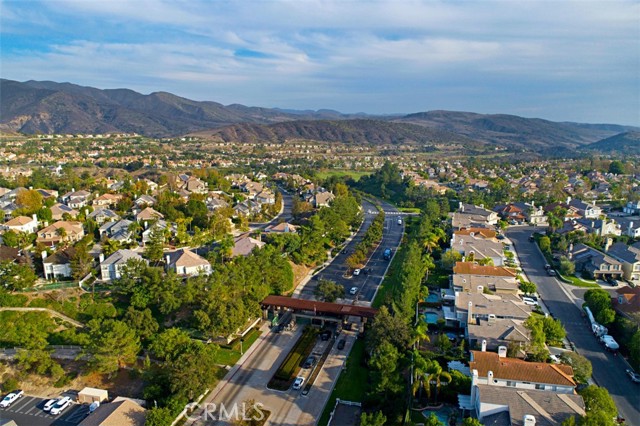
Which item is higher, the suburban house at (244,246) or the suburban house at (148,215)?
the suburban house at (148,215)

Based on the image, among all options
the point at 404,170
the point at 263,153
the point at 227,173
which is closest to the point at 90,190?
the point at 227,173

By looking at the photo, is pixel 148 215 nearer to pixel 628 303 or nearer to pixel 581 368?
pixel 581 368

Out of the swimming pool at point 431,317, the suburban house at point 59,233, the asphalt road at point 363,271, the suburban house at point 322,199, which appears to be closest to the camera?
the swimming pool at point 431,317

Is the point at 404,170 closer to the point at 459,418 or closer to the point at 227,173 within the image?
the point at 227,173

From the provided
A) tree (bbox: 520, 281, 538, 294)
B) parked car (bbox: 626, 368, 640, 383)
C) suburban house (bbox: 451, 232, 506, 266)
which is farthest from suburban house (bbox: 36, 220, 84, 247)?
parked car (bbox: 626, 368, 640, 383)

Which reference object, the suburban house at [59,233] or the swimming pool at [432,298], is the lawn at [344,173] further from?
the swimming pool at [432,298]

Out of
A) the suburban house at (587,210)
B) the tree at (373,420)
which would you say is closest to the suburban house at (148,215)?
the tree at (373,420)

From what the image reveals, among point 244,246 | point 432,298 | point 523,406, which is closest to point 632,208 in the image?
point 432,298
